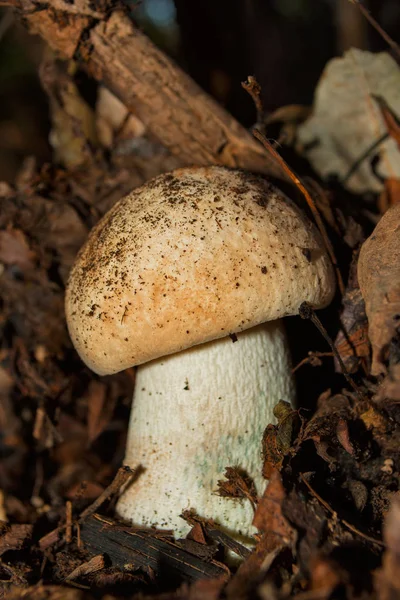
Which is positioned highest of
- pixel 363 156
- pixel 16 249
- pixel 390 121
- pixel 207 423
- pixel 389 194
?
pixel 390 121

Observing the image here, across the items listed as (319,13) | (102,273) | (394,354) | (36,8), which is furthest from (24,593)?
(319,13)

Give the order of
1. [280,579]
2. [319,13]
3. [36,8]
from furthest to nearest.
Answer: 1. [319,13]
2. [36,8]
3. [280,579]

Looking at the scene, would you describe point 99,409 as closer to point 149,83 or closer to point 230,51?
point 149,83

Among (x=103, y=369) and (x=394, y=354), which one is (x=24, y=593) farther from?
(x=394, y=354)

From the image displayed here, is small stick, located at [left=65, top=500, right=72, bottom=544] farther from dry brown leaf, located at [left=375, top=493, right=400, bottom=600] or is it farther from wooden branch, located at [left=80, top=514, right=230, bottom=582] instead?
dry brown leaf, located at [left=375, top=493, right=400, bottom=600]

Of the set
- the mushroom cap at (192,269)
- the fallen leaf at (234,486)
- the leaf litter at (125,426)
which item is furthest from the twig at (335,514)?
the mushroom cap at (192,269)

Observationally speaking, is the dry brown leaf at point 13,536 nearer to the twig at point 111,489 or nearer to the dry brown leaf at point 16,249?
the twig at point 111,489

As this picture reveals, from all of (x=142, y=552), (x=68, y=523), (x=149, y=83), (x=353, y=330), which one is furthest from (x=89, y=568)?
(x=149, y=83)
